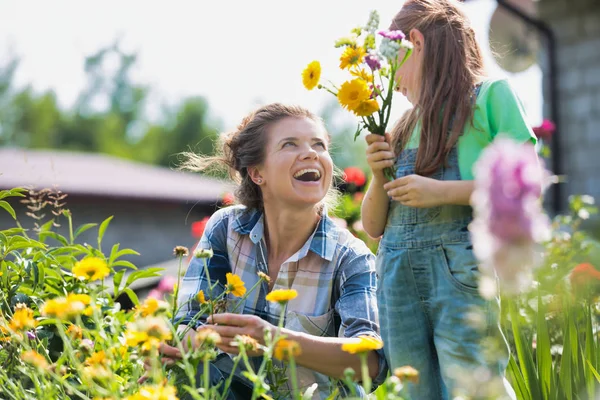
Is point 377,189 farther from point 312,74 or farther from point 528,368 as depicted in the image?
point 528,368

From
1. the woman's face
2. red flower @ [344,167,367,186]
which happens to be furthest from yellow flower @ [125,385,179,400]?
red flower @ [344,167,367,186]

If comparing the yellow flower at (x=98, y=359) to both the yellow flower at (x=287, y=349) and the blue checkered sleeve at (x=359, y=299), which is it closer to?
the yellow flower at (x=287, y=349)

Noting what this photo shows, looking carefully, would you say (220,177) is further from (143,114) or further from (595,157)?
(143,114)

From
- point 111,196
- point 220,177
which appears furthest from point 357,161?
point 220,177

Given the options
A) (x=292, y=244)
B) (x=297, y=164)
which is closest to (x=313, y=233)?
(x=292, y=244)

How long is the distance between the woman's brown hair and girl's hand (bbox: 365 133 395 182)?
2.23 ft

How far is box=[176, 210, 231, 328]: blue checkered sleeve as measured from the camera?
211 centimetres

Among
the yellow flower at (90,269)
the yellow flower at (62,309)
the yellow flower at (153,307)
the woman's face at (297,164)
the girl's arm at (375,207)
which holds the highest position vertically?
the woman's face at (297,164)

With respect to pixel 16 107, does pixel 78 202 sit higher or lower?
lower

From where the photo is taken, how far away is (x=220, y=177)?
8.80 ft

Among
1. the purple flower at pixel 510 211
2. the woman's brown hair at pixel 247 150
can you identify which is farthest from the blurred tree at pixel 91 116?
the purple flower at pixel 510 211

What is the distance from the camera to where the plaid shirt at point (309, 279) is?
6.43 feet

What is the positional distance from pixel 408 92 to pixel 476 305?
0.62 metres

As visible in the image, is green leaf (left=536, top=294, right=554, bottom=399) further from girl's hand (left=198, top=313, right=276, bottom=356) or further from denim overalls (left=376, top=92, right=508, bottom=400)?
girl's hand (left=198, top=313, right=276, bottom=356)
